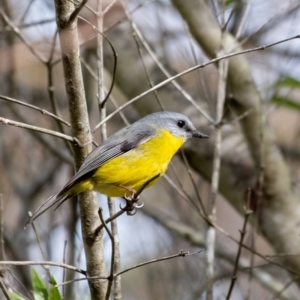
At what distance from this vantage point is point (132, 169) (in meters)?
3.10

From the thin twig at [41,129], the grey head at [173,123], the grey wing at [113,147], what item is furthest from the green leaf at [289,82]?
the thin twig at [41,129]

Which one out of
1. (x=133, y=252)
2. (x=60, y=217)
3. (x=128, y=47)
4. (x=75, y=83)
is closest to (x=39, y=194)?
(x=60, y=217)

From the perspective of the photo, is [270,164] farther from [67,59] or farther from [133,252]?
[67,59]

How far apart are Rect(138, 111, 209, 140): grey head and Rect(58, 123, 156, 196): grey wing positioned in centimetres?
8

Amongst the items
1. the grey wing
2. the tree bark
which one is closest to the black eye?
the grey wing

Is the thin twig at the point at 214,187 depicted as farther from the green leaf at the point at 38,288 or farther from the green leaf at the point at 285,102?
the green leaf at the point at 285,102

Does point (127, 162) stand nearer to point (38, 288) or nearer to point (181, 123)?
point (181, 123)

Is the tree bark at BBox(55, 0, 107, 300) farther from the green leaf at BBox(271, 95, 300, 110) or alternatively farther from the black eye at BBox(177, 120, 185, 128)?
the green leaf at BBox(271, 95, 300, 110)

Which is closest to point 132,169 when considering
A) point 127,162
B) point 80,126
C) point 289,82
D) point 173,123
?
point 127,162

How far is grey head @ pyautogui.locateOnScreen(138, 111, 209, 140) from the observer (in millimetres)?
3453

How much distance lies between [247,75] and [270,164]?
2.12 feet

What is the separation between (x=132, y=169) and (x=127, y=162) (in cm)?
5

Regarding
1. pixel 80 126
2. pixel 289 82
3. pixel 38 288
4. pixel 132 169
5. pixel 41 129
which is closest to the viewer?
pixel 41 129

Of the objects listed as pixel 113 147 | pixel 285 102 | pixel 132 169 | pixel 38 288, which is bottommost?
pixel 38 288
